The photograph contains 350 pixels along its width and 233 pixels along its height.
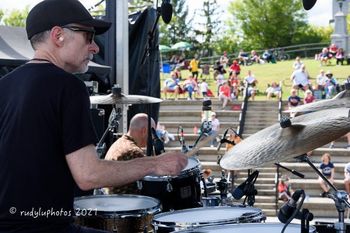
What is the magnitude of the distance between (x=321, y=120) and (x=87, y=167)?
1192 millimetres

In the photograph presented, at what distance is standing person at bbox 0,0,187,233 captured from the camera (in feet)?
7.50

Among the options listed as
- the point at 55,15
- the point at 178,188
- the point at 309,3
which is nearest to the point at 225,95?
the point at 309,3

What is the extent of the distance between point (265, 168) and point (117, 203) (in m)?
7.79

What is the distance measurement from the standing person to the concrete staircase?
24.0 ft

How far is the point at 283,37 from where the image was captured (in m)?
55.0

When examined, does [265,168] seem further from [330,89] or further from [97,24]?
[330,89]

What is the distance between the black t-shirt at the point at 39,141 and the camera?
7.50ft

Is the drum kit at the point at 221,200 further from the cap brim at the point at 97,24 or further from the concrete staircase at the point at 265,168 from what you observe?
the concrete staircase at the point at 265,168

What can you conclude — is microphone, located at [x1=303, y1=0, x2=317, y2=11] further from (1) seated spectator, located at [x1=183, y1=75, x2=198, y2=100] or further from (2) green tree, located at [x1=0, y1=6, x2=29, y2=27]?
(2) green tree, located at [x1=0, y1=6, x2=29, y2=27]

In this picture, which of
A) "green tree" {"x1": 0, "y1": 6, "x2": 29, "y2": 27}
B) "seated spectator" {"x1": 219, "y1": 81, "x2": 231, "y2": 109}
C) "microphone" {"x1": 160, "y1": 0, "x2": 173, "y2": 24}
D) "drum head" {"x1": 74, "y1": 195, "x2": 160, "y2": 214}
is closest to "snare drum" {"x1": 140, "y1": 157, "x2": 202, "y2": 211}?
"drum head" {"x1": 74, "y1": 195, "x2": 160, "y2": 214}

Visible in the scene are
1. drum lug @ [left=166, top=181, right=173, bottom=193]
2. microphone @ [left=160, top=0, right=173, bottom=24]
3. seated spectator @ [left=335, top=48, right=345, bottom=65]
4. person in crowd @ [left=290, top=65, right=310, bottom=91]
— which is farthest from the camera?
seated spectator @ [left=335, top=48, right=345, bottom=65]

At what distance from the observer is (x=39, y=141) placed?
2309 mm

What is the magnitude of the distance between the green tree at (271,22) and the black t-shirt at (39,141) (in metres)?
53.2

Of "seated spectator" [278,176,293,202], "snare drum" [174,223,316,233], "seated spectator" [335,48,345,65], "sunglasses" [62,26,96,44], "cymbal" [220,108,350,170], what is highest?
"seated spectator" [335,48,345,65]
